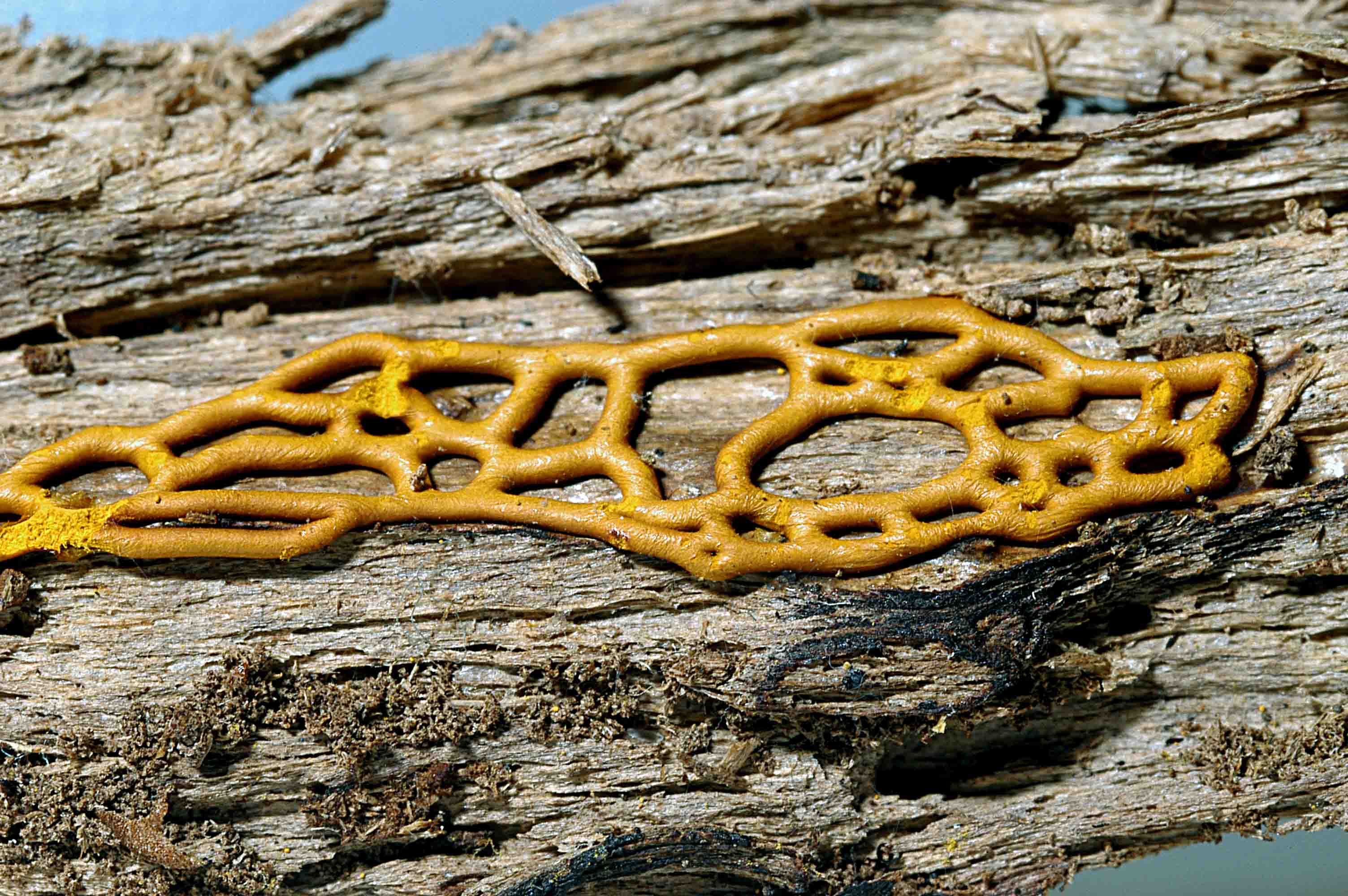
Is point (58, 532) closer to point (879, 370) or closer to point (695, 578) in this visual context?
point (695, 578)

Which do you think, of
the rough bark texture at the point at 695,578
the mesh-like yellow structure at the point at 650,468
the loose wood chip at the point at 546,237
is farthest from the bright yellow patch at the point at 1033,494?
the loose wood chip at the point at 546,237

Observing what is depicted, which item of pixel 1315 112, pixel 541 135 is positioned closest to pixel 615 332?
pixel 541 135

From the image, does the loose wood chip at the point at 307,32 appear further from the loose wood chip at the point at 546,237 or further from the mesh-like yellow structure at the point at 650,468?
the mesh-like yellow structure at the point at 650,468

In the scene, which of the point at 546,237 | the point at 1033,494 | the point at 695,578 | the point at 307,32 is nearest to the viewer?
the point at 1033,494

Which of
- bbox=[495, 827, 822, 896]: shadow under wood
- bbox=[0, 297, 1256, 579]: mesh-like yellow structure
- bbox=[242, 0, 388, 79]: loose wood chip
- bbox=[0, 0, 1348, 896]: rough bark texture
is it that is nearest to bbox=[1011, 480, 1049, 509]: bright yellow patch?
bbox=[0, 297, 1256, 579]: mesh-like yellow structure

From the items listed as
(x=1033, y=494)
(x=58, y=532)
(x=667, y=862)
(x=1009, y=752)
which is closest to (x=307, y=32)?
(x=58, y=532)

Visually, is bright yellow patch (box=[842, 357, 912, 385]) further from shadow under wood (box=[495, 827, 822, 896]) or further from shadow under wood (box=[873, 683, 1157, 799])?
shadow under wood (box=[495, 827, 822, 896])
